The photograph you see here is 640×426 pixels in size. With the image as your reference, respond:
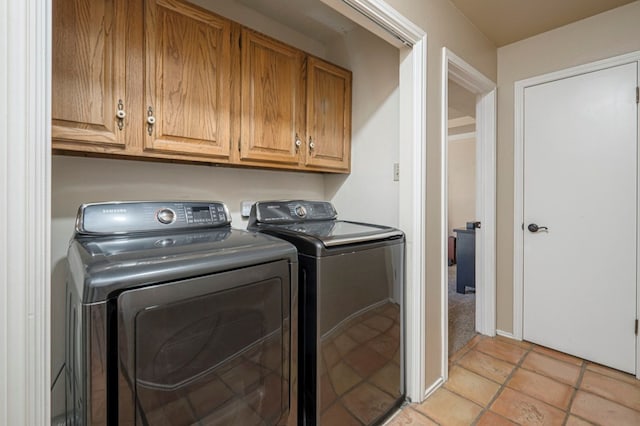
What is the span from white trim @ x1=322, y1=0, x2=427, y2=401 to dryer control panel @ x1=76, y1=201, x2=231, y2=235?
3.43 ft

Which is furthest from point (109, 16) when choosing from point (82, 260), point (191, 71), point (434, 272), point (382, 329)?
point (434, 272)

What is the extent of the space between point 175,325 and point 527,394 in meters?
2.08

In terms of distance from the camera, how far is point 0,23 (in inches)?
24.3

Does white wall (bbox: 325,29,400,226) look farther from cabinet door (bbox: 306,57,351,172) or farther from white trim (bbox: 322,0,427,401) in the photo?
white trim (bbox: 322,0,427,401)

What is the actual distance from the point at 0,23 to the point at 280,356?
47.9 inches

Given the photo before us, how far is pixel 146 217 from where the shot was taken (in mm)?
1380

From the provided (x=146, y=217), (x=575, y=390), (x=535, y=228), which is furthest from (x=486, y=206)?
(x=146, y=217)

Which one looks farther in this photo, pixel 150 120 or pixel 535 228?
pixel 535 228

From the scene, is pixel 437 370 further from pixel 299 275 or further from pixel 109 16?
pixel 109 16

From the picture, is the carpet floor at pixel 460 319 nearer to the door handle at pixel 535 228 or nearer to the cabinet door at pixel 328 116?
the door handle at pixel 535 228

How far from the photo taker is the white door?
2.04 m

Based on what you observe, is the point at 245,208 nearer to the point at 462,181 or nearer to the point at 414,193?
the point at 414,193

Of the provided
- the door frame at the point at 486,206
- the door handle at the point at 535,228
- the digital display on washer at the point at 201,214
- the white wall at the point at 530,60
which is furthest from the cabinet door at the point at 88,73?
the door handle at the point at 535,228

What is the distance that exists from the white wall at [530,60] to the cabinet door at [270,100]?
1.78 metres
